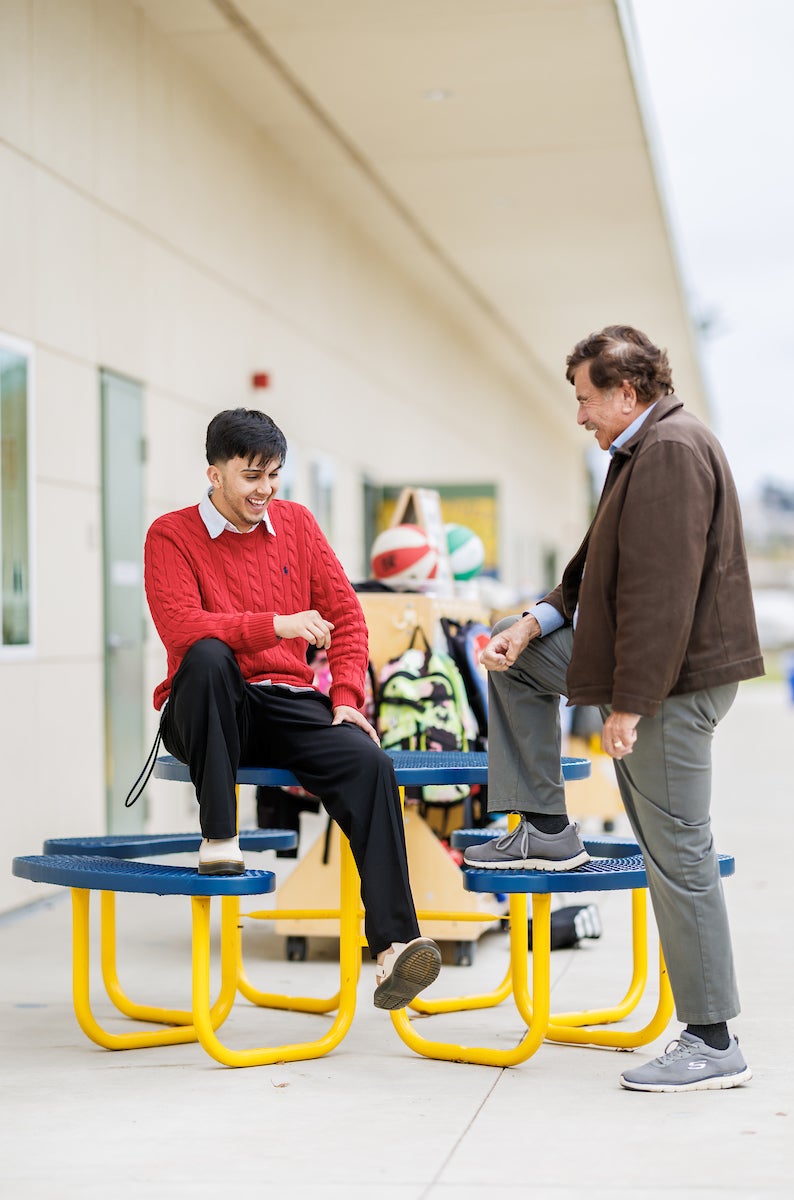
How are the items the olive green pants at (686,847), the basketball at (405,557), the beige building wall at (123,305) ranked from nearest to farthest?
the olive green pants at (686,847)
the basketball at (405,557)
the beige building wall at (123,305)

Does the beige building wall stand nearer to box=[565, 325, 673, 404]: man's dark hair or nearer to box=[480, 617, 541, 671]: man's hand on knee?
box=[480, 617, 541, 671]: man's hand on knee

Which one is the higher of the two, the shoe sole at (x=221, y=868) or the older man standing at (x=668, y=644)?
the older man standing at (x=668, y=644)

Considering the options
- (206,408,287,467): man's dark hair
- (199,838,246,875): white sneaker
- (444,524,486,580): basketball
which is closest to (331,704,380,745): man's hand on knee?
(199,838,246,875): white sneaker

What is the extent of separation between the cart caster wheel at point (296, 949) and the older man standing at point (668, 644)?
1897 mm

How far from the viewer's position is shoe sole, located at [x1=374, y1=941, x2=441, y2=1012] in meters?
3.66

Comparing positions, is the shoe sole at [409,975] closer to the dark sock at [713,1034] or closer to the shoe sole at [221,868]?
the shoe sole at [221,868]

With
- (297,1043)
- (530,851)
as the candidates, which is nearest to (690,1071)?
(530,851)

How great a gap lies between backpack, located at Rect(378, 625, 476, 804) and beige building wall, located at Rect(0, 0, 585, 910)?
5.63ft

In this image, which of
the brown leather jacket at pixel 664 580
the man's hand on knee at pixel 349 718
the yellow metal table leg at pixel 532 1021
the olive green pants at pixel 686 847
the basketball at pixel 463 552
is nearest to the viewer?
the brown leather jacket at pixel 664 580

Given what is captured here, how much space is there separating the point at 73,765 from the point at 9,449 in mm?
1473

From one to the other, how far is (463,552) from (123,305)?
2.05m

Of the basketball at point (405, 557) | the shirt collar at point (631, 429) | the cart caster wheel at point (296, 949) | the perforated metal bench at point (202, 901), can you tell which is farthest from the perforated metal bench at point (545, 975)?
the basketball at point (405, 557)

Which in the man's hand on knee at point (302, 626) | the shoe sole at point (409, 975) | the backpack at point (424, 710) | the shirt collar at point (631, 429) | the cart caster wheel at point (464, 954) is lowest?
the cart caster wheel at point (464, 954)

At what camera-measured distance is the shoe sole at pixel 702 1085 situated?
11.7 feet
